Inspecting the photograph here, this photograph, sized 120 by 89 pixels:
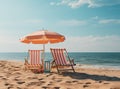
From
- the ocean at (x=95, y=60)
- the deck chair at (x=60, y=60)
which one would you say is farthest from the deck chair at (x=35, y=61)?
the ocean at (x=95, y=60)

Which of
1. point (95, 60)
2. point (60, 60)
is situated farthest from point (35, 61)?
point (95, 60)

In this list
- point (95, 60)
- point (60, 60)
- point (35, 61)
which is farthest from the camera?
point (95, 60)

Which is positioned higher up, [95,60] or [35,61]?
[35,61]

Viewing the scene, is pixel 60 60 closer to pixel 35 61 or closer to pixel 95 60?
pixel 35 61

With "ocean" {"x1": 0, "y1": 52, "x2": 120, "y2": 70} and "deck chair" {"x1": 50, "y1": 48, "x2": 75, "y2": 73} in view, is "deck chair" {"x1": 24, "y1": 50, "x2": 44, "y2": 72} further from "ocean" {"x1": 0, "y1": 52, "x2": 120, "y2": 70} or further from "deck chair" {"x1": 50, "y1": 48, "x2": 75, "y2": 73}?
"ocean" {"x1": 0, "y1": 52, "x2": 120, "y2": 70}

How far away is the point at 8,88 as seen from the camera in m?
5.87

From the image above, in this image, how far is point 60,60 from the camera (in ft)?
31.2

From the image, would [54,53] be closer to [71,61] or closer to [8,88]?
[71,61]

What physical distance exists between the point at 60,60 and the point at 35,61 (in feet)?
4.08

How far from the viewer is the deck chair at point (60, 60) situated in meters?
9.31

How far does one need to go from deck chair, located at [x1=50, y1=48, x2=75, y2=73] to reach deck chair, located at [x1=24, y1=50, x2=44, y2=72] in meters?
0.66

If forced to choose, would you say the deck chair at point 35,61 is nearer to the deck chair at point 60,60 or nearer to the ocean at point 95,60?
the deck chair at point 60,60

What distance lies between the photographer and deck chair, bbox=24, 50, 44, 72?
9.67 metres

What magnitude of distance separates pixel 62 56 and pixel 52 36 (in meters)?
1.06
